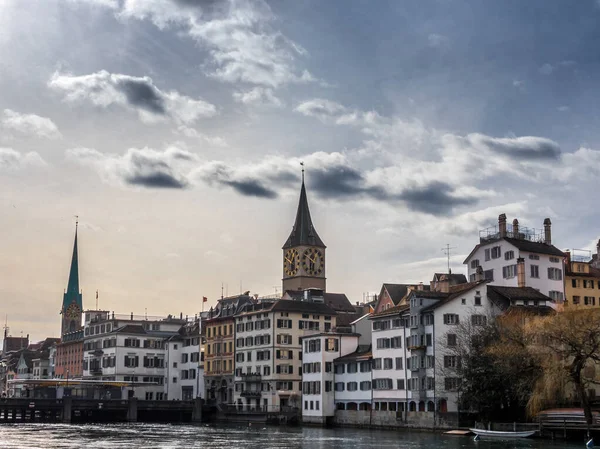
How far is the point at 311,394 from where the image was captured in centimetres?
12775

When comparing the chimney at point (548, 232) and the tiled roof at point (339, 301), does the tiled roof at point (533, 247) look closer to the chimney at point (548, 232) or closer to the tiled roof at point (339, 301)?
the chimney at point (548, 232)

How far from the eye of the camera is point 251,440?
301ft

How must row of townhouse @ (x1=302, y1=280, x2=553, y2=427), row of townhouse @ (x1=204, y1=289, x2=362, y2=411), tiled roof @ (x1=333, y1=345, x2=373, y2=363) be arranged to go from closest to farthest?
row of townhouse @ (x1=302, y1=280, x2=553, y2=427), tiled roof @ (x1=333, y1=345, x2=373, y2=363), row of townhouse @ (x1=204, y1=289, x2=362, y2=411)

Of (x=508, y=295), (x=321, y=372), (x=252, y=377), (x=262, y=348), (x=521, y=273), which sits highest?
(x=521, y=273)

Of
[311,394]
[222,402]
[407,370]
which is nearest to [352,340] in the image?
[311,394]

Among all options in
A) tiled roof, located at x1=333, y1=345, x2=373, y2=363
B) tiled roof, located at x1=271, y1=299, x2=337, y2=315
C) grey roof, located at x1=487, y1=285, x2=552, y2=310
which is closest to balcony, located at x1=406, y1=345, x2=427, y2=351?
grey roof, located at x1=487, y1=285, x2=552, y2=310

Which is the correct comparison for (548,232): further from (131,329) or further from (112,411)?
(131,329)

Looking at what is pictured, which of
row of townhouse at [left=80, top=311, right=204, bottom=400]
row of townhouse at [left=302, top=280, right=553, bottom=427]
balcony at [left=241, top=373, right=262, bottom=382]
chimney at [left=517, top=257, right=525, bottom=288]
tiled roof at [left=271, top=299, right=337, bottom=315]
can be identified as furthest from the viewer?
row of townhouse at [left=80, top=311, right=204, bottom=400]

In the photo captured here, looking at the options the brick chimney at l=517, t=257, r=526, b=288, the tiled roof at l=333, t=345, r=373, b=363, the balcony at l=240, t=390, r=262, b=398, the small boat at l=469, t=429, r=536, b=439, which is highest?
the brick chimney at l=517, t=257, r=526, b=288

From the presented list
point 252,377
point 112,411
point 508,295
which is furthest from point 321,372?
point 112,411

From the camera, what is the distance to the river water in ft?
265

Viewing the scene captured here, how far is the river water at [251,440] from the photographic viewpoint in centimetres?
8069

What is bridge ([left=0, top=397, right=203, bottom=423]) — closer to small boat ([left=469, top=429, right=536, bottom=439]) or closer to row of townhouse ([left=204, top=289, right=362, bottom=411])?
row of townhouse ([left=204, top=289, right=362, bottom=411])

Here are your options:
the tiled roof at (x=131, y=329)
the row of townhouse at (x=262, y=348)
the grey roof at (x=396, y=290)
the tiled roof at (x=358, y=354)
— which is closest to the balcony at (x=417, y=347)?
the tiled roof at (x=358, y=354)
